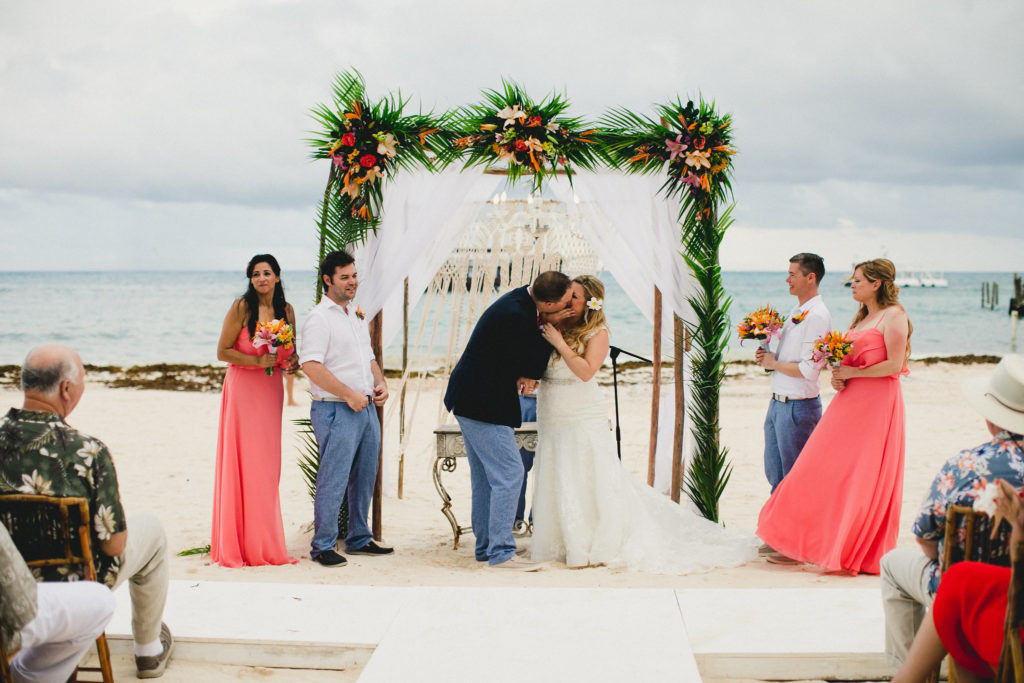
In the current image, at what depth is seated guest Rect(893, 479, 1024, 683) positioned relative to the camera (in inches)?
91.6

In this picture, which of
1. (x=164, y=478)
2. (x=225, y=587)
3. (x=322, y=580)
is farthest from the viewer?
(x=164, y=478)

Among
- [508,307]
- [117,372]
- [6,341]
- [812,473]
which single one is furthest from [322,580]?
[6,341]

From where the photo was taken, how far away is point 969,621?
2.39 m

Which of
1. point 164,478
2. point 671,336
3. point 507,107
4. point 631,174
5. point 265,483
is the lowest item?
point 164,478

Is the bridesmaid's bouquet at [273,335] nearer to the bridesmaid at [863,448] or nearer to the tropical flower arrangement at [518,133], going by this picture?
the tropical flower arrangement at [518,133]

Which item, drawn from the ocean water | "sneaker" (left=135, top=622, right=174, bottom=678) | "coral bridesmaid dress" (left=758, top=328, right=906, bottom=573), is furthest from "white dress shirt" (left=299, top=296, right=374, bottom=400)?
the ocean water

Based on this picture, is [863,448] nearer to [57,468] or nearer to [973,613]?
[973,613]

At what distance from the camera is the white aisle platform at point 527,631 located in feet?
10.4

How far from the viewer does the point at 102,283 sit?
58.0m

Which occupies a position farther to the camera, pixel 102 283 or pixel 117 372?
pixel 102 283

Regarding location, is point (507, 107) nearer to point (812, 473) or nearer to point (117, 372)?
point (812, 473)

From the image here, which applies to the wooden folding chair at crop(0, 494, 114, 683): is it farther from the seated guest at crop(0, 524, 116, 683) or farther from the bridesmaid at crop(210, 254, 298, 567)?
the bridesmaid at crop(210, 254, 298, 567)

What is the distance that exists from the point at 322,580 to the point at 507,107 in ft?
10.3

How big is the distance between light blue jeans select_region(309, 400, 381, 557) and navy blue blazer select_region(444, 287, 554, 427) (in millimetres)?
627
